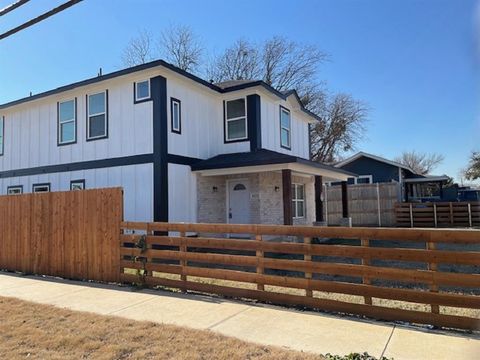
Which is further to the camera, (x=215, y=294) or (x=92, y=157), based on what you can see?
(x=92, y=157)

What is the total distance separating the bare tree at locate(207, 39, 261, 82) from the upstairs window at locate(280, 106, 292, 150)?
1834 centimetres

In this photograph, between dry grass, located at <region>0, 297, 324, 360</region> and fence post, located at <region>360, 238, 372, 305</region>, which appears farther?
fence post, located at <region>360, 238, 372, 305</region>

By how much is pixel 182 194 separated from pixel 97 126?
420 cm

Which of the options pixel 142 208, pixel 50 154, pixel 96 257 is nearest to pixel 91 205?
pixel 96 257

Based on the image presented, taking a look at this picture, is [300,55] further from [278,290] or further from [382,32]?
[278,290]

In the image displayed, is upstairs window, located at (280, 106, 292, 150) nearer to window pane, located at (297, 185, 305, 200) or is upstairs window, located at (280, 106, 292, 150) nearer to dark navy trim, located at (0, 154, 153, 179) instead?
window pane, located at (297, 185, 305, 200)

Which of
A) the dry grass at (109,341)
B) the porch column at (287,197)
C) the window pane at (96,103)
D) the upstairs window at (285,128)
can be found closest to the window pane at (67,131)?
the window pane at (96,103)

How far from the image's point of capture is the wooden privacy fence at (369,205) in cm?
2356

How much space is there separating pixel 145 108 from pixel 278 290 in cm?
835

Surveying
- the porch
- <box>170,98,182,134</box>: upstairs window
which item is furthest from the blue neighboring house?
<box>170,98,182,134</box>: upstairs window

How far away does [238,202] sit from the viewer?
15.1 metres

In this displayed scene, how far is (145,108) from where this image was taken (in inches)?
518

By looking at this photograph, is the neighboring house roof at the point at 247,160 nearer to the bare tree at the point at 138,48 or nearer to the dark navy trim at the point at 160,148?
the dark navy trim at the point at 160,148

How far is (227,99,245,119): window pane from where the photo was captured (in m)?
15.5
